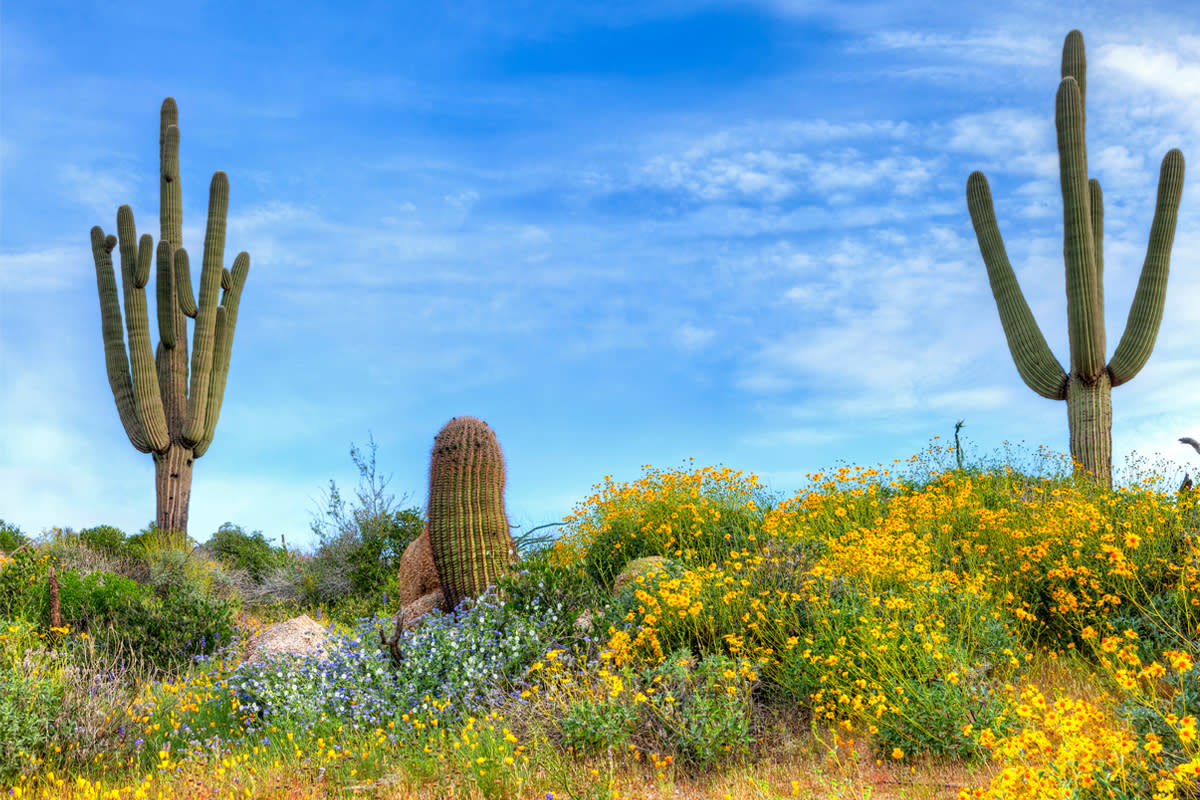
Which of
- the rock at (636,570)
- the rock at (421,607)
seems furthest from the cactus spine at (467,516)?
the rock at (636,570)

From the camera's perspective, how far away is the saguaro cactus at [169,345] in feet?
54.4

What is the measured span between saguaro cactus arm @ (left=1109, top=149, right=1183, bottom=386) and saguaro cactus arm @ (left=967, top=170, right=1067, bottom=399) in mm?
808

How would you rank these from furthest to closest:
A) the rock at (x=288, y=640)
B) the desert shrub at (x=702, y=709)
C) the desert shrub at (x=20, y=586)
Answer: the desert shrub at (x=20, y=586) < the rock at (x=288, y=640) < the desert shrub at (x=702, y=709)

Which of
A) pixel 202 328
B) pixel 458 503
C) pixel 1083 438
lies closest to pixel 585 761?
pixel 458 503

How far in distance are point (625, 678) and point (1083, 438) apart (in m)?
9.68

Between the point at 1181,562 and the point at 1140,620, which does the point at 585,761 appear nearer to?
the point at 1140,620

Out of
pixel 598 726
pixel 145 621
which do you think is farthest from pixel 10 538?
pixel 598 726

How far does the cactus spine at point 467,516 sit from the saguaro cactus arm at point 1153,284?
9.09 m

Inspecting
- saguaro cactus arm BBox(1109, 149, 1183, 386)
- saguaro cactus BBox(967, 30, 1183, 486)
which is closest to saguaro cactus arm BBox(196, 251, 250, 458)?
saguaro cactus BBox(967, 30, 1183, 486)

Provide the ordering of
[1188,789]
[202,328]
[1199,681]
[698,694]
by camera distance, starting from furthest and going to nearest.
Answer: [202,328]
[698,694]
[1199,681]
[1188,789]

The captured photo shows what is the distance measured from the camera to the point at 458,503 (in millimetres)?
9297

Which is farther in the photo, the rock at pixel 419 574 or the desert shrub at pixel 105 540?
the desert shrub at pixel 105 540

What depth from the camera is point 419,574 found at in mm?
10609

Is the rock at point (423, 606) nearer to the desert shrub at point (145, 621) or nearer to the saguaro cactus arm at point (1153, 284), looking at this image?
the desert shrub at point (145, 621)
